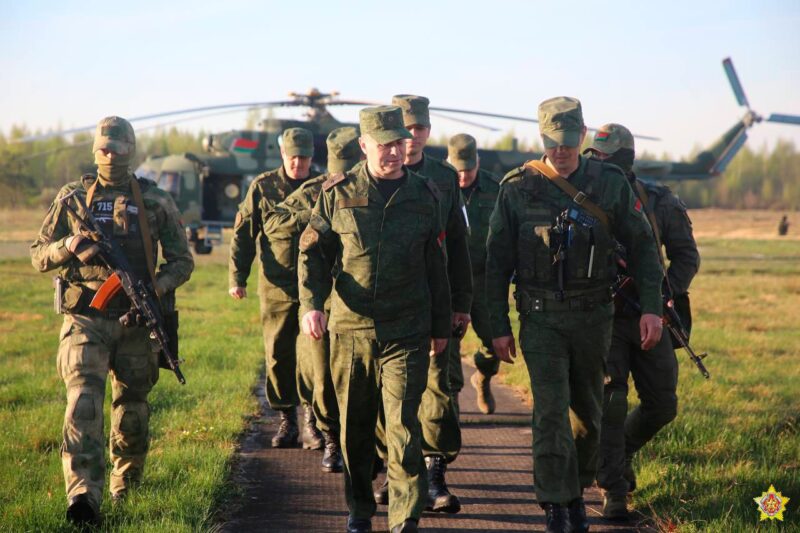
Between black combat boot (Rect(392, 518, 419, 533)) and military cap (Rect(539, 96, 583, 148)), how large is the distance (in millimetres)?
2069

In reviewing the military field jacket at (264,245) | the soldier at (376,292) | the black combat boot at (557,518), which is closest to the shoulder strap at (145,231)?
the soldier at (376,292)

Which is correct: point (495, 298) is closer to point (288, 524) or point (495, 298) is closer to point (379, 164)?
point (379, 164)

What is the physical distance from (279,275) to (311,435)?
1.20 metres

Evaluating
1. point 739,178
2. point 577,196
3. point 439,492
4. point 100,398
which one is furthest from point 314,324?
point 739,178

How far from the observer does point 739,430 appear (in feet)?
25.1

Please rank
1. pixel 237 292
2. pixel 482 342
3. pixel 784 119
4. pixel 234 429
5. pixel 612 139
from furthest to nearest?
pixel 784 119
pixel 482 342
pixel 237 292
pixel 234 429
pixel 612 139

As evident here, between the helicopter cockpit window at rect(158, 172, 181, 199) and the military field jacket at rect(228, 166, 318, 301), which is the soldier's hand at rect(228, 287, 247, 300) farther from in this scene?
the helicopter cockpit window at rect(158, 172, 181, 199)

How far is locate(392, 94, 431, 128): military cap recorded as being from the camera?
664cm

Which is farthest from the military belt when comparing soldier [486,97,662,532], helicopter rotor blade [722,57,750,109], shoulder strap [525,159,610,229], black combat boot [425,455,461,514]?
helicopter rotor blade [722,57,750,109]

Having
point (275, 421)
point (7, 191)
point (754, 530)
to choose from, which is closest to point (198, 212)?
point (275, 421)

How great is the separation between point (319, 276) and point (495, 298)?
3.10 ft

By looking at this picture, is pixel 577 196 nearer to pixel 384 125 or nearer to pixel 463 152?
pixel 384 125

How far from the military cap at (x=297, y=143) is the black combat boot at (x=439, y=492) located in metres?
2.75

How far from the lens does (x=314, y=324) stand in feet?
17.3
